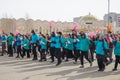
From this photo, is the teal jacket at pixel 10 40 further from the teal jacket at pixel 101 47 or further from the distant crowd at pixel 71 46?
the teal jacket at pixel 101 47

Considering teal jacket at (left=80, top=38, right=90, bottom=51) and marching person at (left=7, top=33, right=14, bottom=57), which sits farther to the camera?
marching person at (left=7, top=33, right=14, bottom=57)

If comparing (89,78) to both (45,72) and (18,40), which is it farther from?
(18,40)

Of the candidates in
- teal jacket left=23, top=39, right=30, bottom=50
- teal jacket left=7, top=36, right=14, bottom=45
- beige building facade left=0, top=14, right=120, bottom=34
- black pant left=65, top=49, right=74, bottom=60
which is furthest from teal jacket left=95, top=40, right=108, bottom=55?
beige building facade left=0, top=14, right=120, bottom=34

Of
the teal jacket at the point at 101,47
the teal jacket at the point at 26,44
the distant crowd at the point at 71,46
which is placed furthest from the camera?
the teal jacket at the point at 26,44

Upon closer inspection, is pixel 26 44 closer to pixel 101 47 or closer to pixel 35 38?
pixel 35 38

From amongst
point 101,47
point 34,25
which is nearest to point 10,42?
point 101,47

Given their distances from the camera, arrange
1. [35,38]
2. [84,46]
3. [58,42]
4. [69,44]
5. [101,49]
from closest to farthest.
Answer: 1. [101,49]
2. [84,46]
3. [58,42]
4. [69,44]
5. [35,38]

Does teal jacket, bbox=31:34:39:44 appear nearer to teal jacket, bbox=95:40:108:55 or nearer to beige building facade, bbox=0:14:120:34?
teal jacket, bbox=95:40:108:55

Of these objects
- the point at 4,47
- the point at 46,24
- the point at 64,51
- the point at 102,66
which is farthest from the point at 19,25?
the point at 102,66

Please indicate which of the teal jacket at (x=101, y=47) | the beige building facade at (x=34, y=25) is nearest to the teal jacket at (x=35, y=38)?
the teal jacket at (x=101, y=47)

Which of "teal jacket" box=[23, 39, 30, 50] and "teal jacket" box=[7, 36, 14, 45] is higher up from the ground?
"teal jacket" box=[7, 36, 14, 45]

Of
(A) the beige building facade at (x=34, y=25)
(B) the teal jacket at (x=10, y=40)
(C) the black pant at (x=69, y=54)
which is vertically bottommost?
(C) the black pant at (x=69, y=54)

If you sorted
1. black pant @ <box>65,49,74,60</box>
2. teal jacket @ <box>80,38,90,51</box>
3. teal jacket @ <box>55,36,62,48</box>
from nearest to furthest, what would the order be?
teal jacket @ <box>80,38,90,51</box>
teal jacket @ <box>55,36,62,48</box>
black pant @ <box>65,49,74,60</box>

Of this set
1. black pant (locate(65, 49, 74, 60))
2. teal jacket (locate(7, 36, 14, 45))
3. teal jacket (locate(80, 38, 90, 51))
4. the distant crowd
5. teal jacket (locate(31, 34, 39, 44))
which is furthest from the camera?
teal jacket (locate(7, 36, 14, 45))
